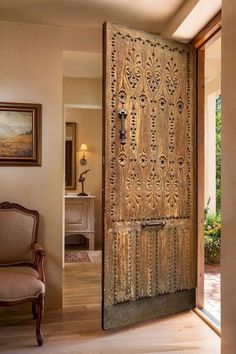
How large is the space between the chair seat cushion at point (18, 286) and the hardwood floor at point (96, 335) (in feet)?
1.20

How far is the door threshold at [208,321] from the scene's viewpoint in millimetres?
2666

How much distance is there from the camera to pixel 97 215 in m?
6.48

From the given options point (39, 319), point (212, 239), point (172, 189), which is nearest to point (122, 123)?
point (172, 189)

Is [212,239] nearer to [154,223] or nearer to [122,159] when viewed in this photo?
[154,223]

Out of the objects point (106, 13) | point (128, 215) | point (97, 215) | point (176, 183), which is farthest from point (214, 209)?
point (106, 13)

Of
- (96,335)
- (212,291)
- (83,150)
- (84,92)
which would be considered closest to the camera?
(96,335)

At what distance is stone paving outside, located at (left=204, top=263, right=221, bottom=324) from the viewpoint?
3.12 m

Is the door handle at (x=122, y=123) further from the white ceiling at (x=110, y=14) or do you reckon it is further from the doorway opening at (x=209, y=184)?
the white ceiling at (x=110, y=14)

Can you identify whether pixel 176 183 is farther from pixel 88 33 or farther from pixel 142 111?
pixel 88 33

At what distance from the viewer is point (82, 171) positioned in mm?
6512

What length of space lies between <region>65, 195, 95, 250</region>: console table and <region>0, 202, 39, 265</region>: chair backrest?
2.89 m

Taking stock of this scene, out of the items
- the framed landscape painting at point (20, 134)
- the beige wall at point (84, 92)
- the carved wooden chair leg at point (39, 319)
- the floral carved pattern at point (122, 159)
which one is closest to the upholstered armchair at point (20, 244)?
the carved wooden chair leg at point (39, 319)

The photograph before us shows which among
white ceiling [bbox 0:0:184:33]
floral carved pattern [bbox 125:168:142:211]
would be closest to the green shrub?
floral carved pattern [bbox 125:168:142:211]

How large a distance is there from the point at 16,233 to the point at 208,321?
1794 mm
